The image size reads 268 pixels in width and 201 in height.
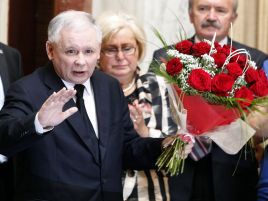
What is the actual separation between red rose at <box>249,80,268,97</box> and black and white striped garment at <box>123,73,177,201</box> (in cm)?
65

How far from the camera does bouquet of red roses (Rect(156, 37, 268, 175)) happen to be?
9.39 ft

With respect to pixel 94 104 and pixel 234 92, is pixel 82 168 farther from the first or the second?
pixel 234 92

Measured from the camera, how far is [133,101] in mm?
3510

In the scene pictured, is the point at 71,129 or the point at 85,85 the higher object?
the point at 85,85

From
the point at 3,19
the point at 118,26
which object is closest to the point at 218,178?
the point at 118,26

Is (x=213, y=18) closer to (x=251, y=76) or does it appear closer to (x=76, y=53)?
(x=251, y=76)

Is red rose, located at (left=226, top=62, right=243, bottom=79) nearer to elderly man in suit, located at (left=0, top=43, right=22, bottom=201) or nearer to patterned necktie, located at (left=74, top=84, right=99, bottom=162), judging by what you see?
patterned necktie, located at (left=74, top=84, right=99, bottom=162)

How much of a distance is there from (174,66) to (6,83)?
95 centimetres

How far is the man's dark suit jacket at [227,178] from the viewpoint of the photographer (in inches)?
134

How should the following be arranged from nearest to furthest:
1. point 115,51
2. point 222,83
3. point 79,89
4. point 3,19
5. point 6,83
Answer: point 222,83 < point 79,89 < point 6,83 < point 115,51 < point 3,19

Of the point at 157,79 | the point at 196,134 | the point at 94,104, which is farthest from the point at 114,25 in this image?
the point at 196,134

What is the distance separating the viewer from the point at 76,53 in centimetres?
299

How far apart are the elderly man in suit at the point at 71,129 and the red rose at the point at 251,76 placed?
1.69ft

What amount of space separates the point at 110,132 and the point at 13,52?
0.87m
